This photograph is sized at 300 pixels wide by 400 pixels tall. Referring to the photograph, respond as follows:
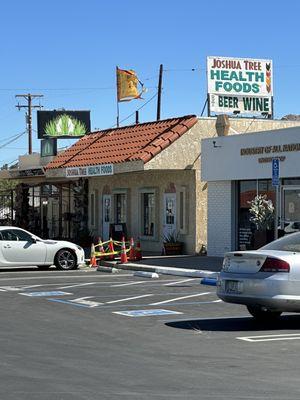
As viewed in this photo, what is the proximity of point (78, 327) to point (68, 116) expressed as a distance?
126 feet

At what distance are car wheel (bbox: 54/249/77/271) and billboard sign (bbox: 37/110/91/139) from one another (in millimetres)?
25297

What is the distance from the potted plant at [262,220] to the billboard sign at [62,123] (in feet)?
84.7

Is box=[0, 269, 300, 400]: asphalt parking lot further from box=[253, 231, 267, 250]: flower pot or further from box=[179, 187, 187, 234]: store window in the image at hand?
box=[179, 187, 187, 234]: store window

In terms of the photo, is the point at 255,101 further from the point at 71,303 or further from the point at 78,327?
the point at 78,327

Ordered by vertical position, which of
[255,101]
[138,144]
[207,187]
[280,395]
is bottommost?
[280,395]

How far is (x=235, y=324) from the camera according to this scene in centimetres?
1205

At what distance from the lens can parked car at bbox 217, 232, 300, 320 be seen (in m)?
11.0

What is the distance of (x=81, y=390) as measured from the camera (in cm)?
721

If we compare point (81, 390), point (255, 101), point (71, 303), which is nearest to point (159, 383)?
point (81, 390)

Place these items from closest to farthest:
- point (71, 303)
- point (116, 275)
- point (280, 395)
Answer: point (280, 395) < point (71, 303) < point (116, 275)

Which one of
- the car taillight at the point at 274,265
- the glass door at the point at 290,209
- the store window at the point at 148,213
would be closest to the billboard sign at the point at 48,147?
the store window at the point at 148,213

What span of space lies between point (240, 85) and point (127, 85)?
1008 cm

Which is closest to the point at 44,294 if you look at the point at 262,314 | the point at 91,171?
the point at 262,314

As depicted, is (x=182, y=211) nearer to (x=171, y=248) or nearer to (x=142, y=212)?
(x=171, y=248)
